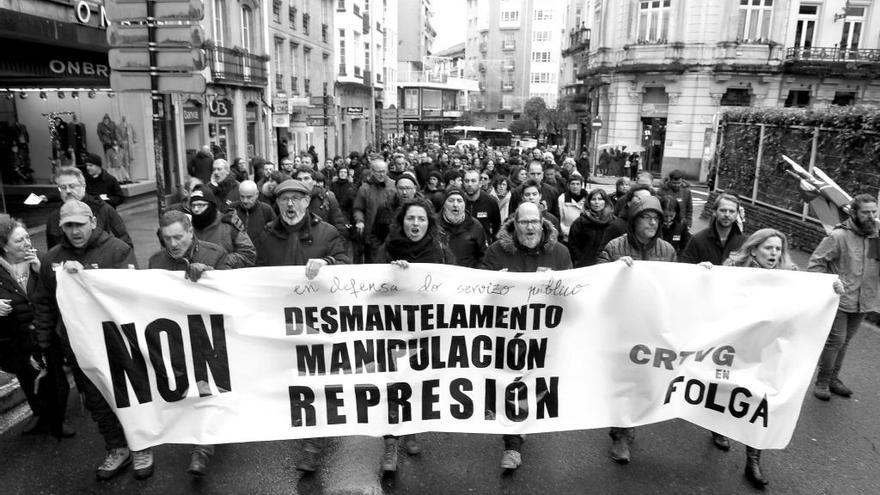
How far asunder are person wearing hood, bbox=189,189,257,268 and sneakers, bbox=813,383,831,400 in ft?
16.5

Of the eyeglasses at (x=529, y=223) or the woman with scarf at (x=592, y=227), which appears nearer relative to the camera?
the eyeglasses at (x=529, y=223)

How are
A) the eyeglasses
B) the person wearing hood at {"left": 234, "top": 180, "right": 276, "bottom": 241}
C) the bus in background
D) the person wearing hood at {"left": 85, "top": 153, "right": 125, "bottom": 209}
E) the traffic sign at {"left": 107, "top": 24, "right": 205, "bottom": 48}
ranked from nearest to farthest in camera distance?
the eyeglasses → the traffic sign at {"left": 107, "top": 24, "right": 205, "bottom": 48} → the person wearing hood at {"left": 234, "top": 180, "right": 276, "bottom": 241} → the person wearing hood at {"left": 85, "top": 153, "right": 125, "bottom": 209} → the bus in background

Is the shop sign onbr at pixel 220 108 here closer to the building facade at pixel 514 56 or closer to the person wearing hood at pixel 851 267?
the person wearing hood at pixel 851 267

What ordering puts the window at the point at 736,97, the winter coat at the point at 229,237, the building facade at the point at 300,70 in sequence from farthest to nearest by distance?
the window at the point at 736,97 → the building facade at the point at 300,70 → the winter coat at the point at 229,237

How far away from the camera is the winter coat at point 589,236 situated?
6590mm

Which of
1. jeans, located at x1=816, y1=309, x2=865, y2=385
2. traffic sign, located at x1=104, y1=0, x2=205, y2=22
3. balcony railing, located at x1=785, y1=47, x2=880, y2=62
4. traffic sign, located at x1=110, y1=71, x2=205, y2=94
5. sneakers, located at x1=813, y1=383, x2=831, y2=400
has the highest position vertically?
balcony railing, located at x1=785, y1=47, x2=880, y2=62

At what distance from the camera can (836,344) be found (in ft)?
18.8

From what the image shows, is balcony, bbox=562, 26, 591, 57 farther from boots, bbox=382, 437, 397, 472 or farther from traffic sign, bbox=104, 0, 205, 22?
boots, bbox=382, 437, 397, 472

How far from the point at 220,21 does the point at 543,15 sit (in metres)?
80.8

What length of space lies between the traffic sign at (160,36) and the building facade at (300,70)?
56.8ft

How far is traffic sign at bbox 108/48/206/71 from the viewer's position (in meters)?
6.04

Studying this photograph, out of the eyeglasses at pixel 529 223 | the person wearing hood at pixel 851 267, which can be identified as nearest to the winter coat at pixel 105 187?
the eyeglasses at pixel 529 223

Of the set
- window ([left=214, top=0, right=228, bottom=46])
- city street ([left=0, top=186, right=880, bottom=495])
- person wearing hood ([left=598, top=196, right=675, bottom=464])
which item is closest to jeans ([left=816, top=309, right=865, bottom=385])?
city street ([left=0, top=186, right=880, bottom=495])

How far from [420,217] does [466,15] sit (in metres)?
118
